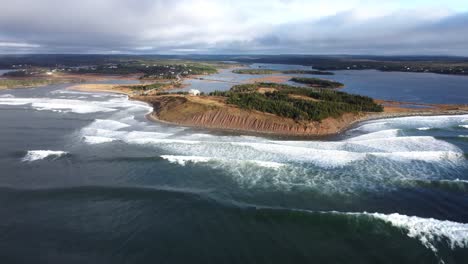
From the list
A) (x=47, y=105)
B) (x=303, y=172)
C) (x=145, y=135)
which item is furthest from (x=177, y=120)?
(x=47, y=105)

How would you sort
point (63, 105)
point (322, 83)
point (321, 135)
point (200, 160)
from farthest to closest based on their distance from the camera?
point (322, 83) → point (63, 105) → point (321, 135) → point (200, 160)

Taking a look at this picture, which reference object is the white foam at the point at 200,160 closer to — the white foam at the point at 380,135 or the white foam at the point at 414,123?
the white foam at the point at 380,135

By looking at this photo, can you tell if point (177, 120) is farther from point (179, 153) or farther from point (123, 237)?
point (123, 237)

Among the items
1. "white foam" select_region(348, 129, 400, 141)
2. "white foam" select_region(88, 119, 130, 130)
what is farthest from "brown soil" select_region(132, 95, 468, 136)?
"white foam" select_region(88, 119, 130, 130)

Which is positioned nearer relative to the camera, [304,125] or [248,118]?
[304,125]

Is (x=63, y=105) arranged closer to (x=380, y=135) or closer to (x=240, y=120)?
(x=240, y=120)

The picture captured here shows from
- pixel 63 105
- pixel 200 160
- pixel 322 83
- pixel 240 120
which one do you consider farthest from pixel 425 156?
pixel 322 83

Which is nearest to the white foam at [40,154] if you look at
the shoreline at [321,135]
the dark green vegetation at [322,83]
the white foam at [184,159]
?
the white foam at [184,159]
